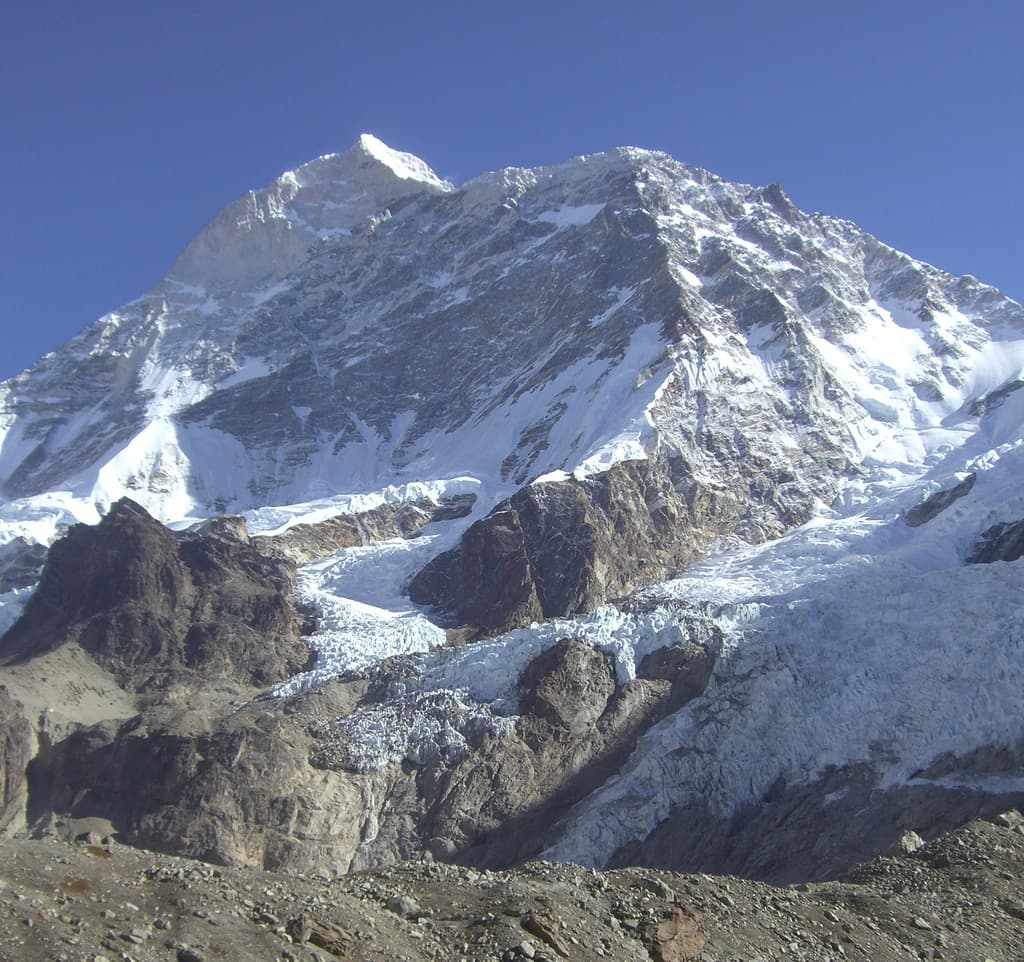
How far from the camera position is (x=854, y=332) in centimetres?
16550

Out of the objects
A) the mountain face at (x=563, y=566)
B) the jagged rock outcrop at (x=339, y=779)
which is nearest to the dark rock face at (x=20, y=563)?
the mountain face at (x=563, y=566)

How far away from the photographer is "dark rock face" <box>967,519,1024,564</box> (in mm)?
93938

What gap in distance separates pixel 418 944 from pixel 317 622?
78684 millimetres

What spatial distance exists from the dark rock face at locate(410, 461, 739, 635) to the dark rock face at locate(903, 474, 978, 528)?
18.5 meters

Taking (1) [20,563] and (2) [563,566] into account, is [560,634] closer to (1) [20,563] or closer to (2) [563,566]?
(2) [563,566]

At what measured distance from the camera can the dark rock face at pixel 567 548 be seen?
355ft

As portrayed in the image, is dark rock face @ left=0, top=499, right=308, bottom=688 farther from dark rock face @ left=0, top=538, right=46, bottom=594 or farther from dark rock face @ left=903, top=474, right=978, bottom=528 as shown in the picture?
dark rock face @ left=903, top=474, right=978, bottom=528

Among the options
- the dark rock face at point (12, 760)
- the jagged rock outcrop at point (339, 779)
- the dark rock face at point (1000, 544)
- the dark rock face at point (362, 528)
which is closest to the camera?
the jagged rock outcrop at point (339, 779)

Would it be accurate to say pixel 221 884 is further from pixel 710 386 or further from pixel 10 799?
pixel 710 386

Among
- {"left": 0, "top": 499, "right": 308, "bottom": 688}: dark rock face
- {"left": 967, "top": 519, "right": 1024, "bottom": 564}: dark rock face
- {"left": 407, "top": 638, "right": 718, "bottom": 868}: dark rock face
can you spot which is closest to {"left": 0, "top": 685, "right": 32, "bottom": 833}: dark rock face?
{"left": 0, "top": 499, "right": 308, "bottom": 688}: dark rock face

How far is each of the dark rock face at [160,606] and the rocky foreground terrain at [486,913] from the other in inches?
2492

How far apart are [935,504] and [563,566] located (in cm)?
2870

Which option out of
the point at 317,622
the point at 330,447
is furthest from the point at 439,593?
the point at 330,447

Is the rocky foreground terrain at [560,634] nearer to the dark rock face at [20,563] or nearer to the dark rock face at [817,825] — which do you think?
the dark rock face at [817,825]
